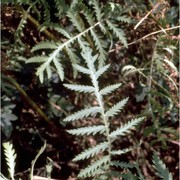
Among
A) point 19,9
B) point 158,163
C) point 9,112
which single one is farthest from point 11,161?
point 9,112

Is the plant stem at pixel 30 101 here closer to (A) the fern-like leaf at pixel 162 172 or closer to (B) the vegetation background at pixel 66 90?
(B) the vegetation background at pixel 66 90

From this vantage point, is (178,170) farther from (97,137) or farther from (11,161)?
(11,161)

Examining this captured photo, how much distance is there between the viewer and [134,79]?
1938 millimetres

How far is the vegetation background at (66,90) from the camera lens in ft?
5.59

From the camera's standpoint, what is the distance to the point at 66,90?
2.00m

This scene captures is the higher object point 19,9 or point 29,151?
point 19,9

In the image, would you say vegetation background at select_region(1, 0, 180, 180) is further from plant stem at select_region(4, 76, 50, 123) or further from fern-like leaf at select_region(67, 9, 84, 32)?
fern-like leaf at select_region(67, 9, 84, 32)

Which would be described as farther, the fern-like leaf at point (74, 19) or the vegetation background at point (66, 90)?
the vegetation background at point (66, 90)

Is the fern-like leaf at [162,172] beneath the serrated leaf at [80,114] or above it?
beneath

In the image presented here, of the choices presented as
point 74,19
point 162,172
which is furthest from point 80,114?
point 74,19

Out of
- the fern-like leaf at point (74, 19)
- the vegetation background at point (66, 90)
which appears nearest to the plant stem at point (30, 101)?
the vegetation background at point (66, 90)

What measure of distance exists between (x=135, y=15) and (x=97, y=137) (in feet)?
1.95

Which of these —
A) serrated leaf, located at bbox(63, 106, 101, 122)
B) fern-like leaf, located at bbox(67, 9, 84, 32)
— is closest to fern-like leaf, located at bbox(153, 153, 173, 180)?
serrated leaf, located at bbox(63, 106, 101, 122)

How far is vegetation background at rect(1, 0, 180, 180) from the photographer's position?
67.1 inches
